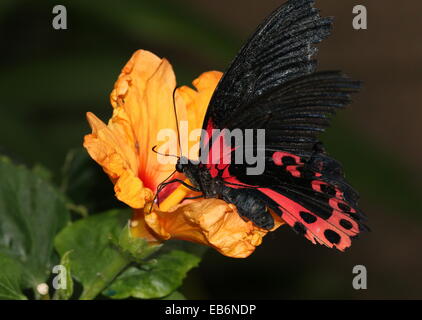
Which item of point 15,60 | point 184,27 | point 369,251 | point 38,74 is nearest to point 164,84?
point 184,27

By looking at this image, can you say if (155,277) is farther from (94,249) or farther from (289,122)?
(289,122)

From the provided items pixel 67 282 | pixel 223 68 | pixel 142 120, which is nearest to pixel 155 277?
pixel 67 282

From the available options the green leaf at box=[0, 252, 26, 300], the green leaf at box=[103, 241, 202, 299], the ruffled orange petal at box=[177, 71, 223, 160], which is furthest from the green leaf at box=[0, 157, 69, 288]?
the ruffled orange petal at box=[177, 71, 223, 160]

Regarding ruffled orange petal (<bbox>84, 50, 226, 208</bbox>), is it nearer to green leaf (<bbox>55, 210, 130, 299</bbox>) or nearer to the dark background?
green leaf (<bbox>55, 210, 130, 299</bbox>)

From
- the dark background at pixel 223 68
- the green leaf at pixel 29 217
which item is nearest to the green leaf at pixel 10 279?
the green leaf at pixel 29 217

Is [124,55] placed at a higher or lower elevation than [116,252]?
higher
